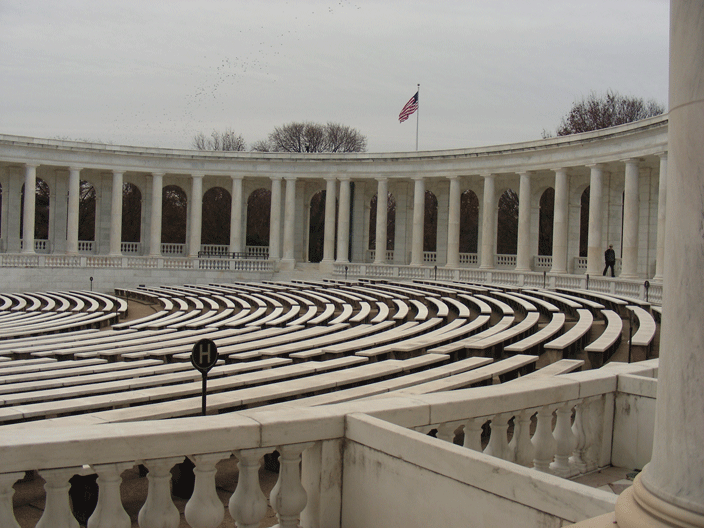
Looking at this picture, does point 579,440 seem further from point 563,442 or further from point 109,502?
point 109,502

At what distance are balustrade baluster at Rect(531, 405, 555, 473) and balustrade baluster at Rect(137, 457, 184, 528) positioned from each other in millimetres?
5808

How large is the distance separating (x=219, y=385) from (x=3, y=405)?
15.9ft

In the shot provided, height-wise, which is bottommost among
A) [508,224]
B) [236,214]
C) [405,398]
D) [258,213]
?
[405,398]

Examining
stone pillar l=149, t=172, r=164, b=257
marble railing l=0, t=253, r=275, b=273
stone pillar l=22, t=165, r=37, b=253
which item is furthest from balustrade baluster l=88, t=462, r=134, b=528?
stone pillar l=149, t=172, r=164, b=257

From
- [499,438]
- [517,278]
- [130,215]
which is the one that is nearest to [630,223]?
[517,278]

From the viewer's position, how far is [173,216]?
122375mm

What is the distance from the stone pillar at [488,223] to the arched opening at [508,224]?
1356 inches

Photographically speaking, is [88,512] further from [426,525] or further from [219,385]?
[219,385]

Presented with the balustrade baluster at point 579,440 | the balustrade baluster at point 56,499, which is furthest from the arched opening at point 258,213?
the balustrade baluster at point 56,499

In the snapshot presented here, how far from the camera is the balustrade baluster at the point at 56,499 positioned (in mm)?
7000

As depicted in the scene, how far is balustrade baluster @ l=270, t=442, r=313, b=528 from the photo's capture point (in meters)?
8.23

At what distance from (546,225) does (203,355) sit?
9320cm

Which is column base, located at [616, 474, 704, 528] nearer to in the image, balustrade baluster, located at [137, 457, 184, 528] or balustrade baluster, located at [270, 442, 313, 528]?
balustrade baluster, located at [270, 442, 313, 528]

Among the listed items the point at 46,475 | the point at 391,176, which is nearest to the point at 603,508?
the point at 46,475
